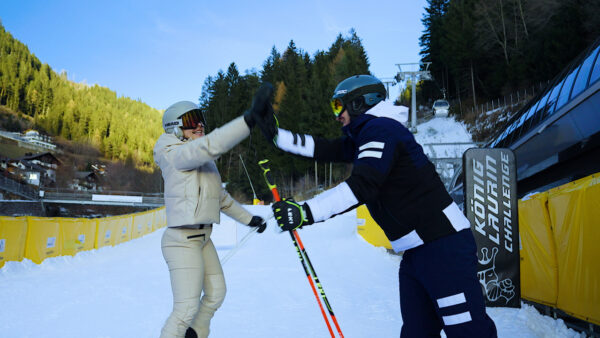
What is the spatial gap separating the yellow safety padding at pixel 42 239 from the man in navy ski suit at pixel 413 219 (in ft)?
29.2

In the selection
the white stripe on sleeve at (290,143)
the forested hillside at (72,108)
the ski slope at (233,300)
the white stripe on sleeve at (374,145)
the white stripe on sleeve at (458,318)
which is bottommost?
the ski slope at (233,300)

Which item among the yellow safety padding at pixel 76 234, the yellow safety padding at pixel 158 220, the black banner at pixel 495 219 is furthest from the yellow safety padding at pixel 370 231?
the yellow safety padding at pixel 158 220

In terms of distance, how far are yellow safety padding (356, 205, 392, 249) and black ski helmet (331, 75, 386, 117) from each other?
29.6 ft

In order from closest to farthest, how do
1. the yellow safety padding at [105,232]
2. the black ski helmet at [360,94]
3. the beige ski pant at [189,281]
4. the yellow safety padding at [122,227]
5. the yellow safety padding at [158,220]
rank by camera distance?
1. the black ski helmet at [360,94]
2. the beige ski pant at [189,281]
3. the yellow safety padding at [105,232]
4. the yellow safety padding at [122,227]
5. the yellow safety padding at [158,220]

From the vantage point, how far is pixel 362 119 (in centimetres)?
238

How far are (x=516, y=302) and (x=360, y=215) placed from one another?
9495mm

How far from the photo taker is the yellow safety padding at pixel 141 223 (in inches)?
657

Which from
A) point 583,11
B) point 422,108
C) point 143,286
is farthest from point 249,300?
point 422,108

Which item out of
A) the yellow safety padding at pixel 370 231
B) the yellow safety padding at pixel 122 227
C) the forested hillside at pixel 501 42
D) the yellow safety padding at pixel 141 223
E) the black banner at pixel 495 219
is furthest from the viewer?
the forested hillside at pixel 501 42

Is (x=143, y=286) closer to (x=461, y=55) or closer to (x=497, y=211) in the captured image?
(x=497, y=211)

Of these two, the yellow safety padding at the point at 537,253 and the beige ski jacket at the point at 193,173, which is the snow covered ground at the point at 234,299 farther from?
the beige ski jacket at the point at 193,173

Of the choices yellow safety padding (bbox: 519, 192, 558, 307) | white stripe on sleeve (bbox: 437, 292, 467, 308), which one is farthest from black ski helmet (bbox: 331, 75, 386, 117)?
yellow safety padding (bbox: 519, 192, 558, 307)

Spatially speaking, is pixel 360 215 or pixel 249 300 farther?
pixel 360 215

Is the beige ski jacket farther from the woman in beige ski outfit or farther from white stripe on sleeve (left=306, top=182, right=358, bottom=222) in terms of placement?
white stripe on sleeve (left=306, top=182, right=358, bottom=222)
